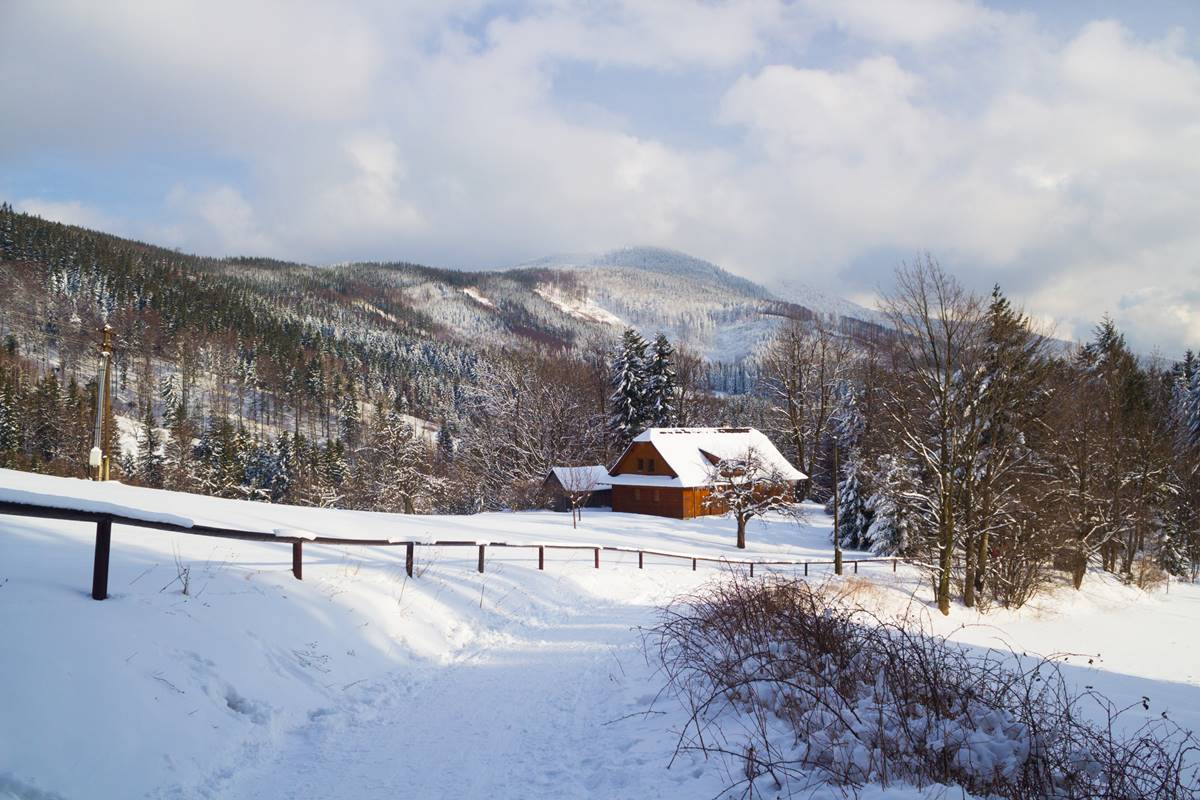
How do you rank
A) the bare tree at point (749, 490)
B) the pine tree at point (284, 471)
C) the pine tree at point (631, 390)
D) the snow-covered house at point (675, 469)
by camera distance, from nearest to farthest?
the bare tree at point (749, 490) → the snow-covered house at point (675, 469) → the pine tree at point (631, 390) → the pine tree at point (284, 471)

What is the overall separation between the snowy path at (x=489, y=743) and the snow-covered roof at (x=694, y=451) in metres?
35.0

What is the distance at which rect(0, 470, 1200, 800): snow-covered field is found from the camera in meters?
3.85

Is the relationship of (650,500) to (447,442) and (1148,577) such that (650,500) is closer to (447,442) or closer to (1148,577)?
(1148,577)

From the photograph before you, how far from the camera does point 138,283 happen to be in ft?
398

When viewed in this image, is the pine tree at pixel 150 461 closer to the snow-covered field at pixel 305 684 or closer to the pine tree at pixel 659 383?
the pine tree at pixel 659 383

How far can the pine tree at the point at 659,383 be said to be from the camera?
50812mm

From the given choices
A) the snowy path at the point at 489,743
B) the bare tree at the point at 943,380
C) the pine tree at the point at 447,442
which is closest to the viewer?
the snowy path at the point at 489,743

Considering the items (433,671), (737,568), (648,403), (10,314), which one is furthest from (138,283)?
(433,671)

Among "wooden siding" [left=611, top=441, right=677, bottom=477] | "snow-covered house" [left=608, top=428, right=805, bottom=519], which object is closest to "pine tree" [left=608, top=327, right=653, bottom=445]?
"wooden siding" [left=611, top=441, right=677, bottom=477]

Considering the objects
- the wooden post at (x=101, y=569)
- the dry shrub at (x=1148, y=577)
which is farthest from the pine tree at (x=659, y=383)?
the wooden post at (x=101, y=569)

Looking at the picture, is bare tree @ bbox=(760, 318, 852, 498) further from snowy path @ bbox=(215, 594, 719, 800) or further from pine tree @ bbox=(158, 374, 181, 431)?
pine tree @ bbox=(158, 374, 181, 431)

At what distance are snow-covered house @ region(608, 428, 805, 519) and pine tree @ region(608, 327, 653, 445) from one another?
6.40 metres

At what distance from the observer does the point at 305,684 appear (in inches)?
221

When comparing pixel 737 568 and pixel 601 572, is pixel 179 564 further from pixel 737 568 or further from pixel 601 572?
pixel 737 568
